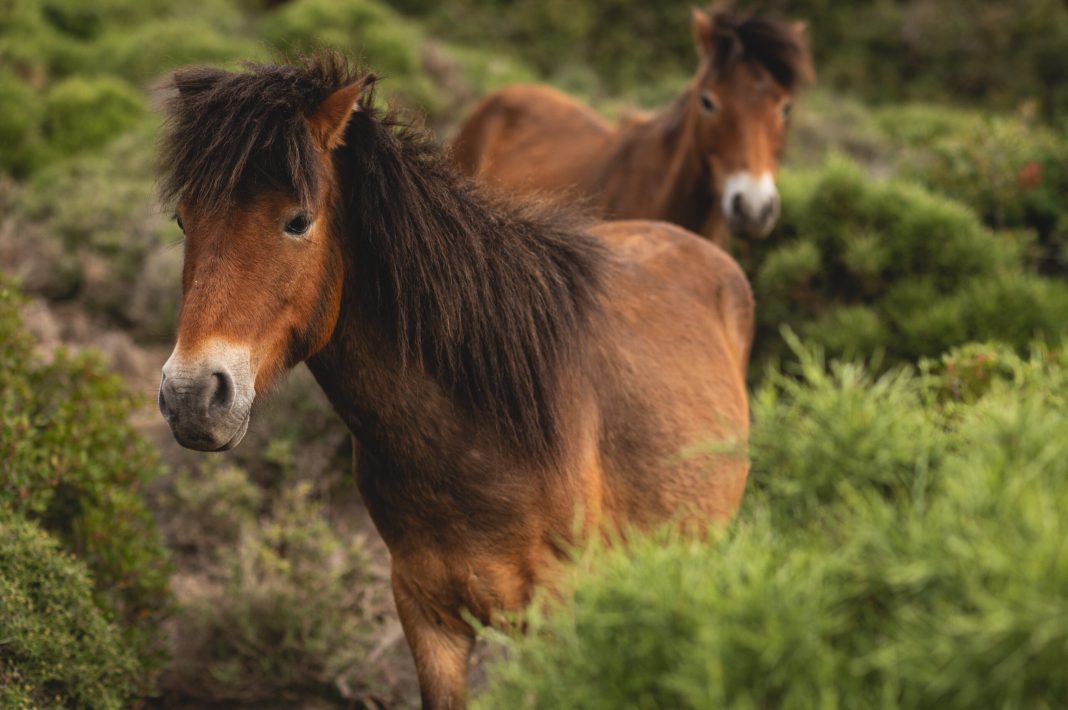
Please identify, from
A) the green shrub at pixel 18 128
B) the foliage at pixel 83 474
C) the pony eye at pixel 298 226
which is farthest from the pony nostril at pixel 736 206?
the green shrub at pixel 18 128

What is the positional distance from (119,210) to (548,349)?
559cm

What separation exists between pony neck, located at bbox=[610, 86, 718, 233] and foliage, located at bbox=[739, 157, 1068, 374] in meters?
0.75

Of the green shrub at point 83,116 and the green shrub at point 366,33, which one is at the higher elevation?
the green shrub at point 366,33

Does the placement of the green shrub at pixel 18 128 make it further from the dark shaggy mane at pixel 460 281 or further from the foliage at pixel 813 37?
the foliage at pixel 813 37

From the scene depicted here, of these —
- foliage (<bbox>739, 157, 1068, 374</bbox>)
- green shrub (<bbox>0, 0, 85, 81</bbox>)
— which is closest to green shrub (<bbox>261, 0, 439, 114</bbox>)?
green shrub (<bbox>0, 0, 85, 81</bbox>)

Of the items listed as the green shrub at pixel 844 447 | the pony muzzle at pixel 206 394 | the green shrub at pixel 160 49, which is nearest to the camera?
the green shrub at pixel 844 447

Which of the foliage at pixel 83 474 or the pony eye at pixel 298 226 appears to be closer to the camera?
the pony eye at pixel 298 226

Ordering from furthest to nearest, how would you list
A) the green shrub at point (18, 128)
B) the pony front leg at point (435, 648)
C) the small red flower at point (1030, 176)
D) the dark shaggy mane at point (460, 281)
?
1. the green shrub at point (18, 128)
2. the small red flower at point (1030, 176)
3. the pony front leg at point (435, 648)
4. the dark shaggy mane at point (460, 281)

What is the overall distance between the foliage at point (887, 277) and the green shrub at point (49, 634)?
3.76m

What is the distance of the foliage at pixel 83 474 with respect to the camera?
3178 mm

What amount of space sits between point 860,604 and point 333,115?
1518 mm

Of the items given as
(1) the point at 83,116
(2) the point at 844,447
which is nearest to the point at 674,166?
(2) the point at 844,447

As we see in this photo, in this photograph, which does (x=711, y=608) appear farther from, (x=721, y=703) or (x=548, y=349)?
(x=548, y=349)

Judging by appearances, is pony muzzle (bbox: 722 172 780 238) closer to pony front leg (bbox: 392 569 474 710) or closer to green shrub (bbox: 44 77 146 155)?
pony front leg (bbox: 392 569 474 710)
